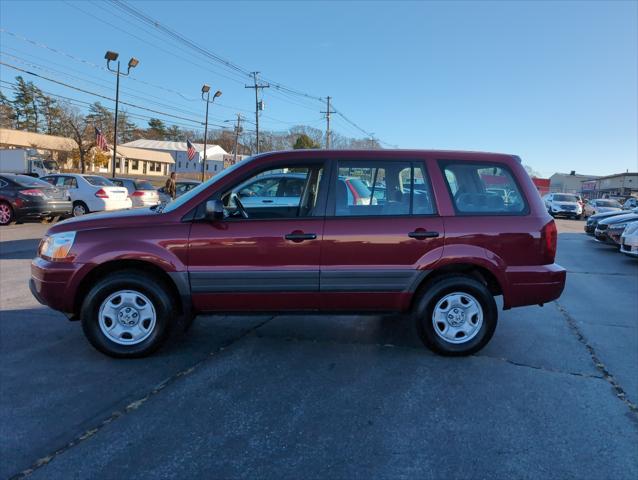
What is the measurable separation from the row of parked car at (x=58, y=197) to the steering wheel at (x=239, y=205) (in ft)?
36.1

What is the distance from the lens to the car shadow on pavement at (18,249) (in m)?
9.01

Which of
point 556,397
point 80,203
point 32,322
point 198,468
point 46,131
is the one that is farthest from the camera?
point 46,131

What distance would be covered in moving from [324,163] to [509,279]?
202 cm

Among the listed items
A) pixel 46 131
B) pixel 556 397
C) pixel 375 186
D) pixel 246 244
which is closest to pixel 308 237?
pixel 246 244

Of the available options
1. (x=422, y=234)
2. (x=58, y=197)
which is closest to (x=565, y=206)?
(x=58, y=197)

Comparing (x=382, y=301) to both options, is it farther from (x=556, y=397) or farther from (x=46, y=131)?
(x=46, y=131)

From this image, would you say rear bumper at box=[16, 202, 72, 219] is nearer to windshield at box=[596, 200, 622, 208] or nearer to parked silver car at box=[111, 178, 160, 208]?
parked silver car at box=[111, 178, 160, 208]

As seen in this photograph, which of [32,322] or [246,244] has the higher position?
[246,244]

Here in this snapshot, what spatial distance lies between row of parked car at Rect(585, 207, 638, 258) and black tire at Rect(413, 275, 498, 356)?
812 cm

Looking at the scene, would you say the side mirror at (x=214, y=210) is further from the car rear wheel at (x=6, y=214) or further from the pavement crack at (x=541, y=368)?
the car rear wheel at (x=6, y=214)

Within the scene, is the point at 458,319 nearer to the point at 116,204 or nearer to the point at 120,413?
the point at 120,413

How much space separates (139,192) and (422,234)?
52.0 ft

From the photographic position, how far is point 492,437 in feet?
9.70

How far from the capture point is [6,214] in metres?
13.5
